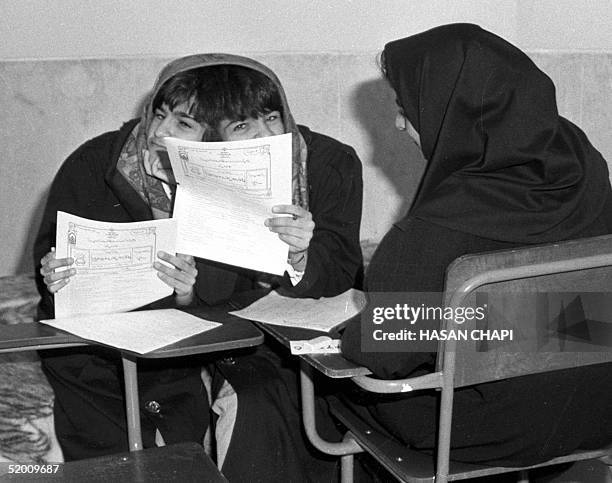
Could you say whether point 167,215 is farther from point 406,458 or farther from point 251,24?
point 251,24

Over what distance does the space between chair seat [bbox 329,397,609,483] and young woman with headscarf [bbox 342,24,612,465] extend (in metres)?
0.03

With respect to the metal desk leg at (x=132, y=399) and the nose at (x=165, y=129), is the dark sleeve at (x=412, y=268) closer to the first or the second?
the metal desk leg at (x=132, y=399)

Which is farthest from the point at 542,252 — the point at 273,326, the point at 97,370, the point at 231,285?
the point at 97,370

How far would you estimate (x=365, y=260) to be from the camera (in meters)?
3.07

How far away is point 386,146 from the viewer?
11.0 ft

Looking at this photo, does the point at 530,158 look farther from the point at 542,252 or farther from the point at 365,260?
the point at 365,260

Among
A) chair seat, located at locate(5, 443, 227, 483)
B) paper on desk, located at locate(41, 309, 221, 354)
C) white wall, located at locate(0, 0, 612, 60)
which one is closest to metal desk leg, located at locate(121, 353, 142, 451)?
paper on desk, located at locate(41, 309, 221, 354)

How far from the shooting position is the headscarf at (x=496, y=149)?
169 centimetres

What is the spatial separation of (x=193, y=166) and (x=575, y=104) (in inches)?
57.5

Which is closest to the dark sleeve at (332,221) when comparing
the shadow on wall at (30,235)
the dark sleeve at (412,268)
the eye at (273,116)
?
the eye at (273,116)

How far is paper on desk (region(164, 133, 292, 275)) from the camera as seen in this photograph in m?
1.97

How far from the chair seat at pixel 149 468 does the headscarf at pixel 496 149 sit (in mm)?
579

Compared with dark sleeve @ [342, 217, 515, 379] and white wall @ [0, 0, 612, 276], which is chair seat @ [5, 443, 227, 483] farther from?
white wall @ [0, 0, 612, 276]

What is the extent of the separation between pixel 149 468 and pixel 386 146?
6.66ft
